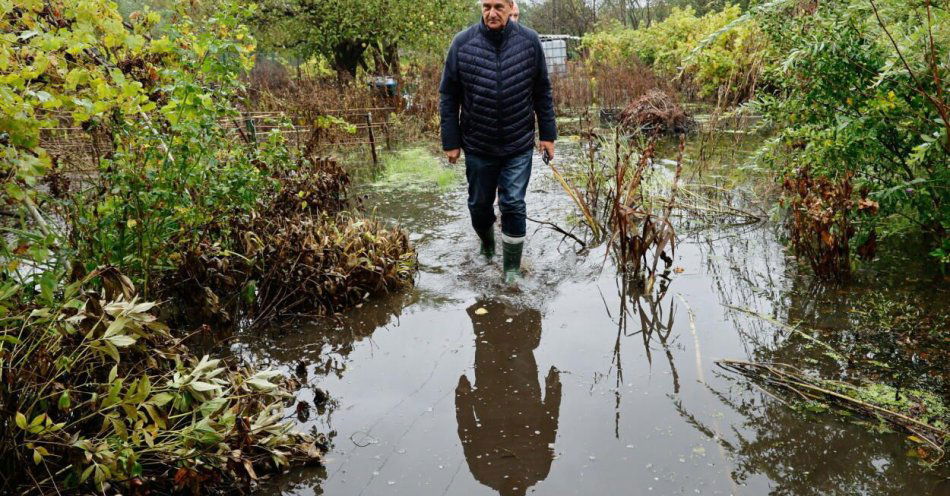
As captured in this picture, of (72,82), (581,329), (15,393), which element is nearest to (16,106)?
(72,82)

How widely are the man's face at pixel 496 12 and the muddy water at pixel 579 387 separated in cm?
168

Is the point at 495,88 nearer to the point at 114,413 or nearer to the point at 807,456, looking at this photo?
the point at 807,456

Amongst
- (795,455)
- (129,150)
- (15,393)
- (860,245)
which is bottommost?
(795,455)

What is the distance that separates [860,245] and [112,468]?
4.06 metres

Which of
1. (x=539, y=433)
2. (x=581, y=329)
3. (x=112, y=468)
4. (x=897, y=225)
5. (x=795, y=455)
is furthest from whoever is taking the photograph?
(x=897, y=225)

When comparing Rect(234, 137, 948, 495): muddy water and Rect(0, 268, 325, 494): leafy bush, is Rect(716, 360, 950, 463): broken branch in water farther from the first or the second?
Rect(0, 268, 325, 494): leafy bush

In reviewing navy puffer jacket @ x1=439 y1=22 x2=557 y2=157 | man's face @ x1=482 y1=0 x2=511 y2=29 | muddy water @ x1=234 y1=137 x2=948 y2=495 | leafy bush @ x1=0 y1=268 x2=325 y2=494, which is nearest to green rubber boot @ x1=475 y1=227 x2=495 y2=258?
muddy water @ x1=234 y1=137 x2=948 y2=495

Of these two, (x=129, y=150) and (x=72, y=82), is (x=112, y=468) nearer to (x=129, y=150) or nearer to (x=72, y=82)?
(x=72, y=82)

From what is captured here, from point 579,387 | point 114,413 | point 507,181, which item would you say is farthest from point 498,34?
point 114,413

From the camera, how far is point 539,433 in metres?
2.80

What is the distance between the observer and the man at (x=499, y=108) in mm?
4371

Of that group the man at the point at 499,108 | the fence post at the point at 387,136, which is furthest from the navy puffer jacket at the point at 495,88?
the fence post at the point at 387,136

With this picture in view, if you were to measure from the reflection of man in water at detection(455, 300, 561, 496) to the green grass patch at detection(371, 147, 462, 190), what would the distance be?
4089 millimetres

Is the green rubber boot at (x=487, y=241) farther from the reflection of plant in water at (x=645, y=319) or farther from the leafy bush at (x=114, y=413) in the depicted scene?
the leafy bush at (x=114, y=413)
